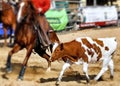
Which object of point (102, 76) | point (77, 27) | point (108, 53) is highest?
point (108, 53)

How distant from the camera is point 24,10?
11.0 m

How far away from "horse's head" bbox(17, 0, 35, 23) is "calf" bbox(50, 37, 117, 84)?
1.17 metres

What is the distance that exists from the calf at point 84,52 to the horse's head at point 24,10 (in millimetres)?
1168

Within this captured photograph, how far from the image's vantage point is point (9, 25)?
12.6 metres

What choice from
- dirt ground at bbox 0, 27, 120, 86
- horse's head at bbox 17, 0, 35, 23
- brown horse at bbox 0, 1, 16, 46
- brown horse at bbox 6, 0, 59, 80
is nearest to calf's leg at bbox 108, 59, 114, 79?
dirt ground at bbox 0, 27, 120, 86

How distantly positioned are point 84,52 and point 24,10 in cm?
178

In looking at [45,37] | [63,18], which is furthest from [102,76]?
[63,18]

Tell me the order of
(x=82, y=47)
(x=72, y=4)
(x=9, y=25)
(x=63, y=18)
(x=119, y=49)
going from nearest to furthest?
(x=82, y=47)
(x=9, y=25)
(x=119, y=49)
(x=63, y=18)
(x=72, y=4)

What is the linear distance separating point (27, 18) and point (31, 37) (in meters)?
0.49

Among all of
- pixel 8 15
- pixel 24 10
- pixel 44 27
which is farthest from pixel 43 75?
pixel 24 10

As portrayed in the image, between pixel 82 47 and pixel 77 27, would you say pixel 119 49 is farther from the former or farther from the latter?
pixel 77 27

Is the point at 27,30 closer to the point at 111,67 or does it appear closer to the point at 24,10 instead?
the point at 24,10

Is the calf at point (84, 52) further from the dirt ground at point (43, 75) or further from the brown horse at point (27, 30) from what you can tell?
the brown horse at point (27, 30)

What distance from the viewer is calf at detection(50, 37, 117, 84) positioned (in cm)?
Answer: 1059
